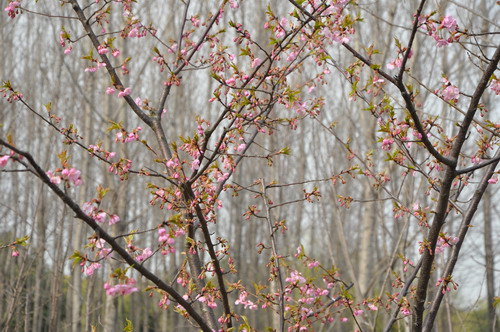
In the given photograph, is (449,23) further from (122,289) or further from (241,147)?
(122,289)

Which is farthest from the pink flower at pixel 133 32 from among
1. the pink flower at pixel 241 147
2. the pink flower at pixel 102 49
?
the pink flower at pixel 241 147

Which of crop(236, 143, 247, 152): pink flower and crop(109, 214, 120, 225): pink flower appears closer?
crop(109, 214, 120, 225): pink flower

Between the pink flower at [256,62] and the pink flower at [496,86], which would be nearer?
the pink flower at [496,86]

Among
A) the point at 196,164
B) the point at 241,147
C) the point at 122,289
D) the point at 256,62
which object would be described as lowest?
the point at 122,289

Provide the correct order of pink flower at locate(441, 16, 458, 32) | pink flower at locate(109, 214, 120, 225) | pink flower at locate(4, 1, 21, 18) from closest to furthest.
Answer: pink flower at locate(109, 214, 120, 225) → pink flower at locate(441, 16, 458, 32) → pink flower at locate(4, 1, 21, 18)

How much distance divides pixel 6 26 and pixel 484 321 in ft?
36.7

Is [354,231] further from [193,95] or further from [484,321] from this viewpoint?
[193,95]

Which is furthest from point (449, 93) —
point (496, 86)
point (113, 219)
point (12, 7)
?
point (12, 7)

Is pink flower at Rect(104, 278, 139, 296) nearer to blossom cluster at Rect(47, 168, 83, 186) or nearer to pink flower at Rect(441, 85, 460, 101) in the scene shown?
blossom cluster at Rect(47, 168, 83, 186)

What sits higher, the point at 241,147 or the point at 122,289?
the point at 241,147

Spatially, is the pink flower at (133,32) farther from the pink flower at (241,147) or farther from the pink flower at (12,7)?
the pink flower at (241,147)

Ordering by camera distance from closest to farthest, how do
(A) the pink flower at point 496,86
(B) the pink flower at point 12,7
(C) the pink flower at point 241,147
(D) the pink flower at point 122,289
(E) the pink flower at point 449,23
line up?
(D) the pink flower at point 122,289
(E) the pink flower at point 449,23
(A) the pink flower at point 496,86
(B) the pink flower at point 12,7
(C) the pink flower at point 241,147

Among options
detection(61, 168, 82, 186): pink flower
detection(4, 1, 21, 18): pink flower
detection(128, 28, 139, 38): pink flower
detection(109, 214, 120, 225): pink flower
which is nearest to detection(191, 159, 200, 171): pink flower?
detection(109, 214, 120, 225): pink flower

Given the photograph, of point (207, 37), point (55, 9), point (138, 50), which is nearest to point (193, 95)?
point (138, 50)
